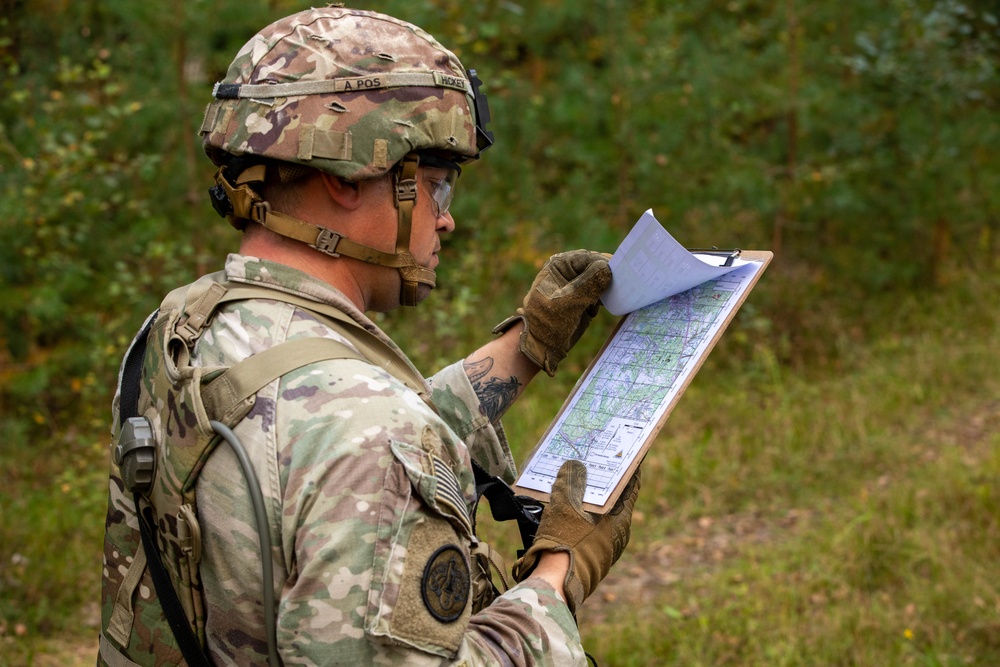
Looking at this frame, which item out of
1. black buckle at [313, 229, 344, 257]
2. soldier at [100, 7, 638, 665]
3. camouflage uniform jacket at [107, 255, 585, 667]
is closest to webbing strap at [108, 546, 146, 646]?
soldier at [100, 7, 638, 665]

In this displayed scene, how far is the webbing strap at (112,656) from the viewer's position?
182 cm

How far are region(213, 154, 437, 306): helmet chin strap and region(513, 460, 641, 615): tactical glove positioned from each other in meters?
0.51

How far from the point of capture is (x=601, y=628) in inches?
162

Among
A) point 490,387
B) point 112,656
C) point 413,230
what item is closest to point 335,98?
point 413,230

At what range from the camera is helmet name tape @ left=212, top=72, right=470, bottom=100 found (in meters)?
1.81

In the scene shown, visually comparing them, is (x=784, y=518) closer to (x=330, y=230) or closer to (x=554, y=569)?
(x=554, y=569)

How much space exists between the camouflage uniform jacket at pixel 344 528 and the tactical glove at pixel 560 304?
79cm

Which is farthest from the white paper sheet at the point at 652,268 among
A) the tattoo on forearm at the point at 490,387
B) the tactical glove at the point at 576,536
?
the tactical glove at the point at 576,536

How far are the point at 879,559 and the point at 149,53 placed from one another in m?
4.97

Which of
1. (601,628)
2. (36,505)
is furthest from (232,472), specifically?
(36,505)

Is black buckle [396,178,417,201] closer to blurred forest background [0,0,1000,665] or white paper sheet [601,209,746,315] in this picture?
white paper sheet [601,209,746,315]

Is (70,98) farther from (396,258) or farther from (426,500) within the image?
(426,500)

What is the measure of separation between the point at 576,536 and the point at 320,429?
639 millimetres

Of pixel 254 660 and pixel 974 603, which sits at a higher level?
pixel 254 660
